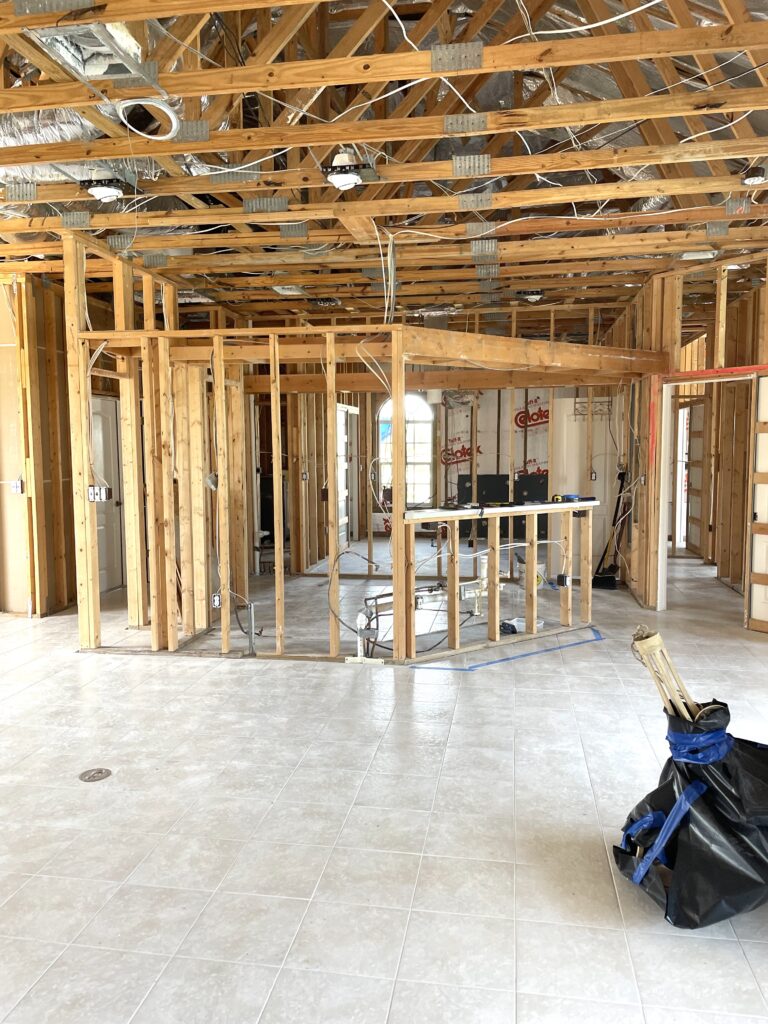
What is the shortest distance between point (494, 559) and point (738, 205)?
3102 mm

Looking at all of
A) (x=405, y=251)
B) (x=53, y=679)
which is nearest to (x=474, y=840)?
(x=53, y=679)

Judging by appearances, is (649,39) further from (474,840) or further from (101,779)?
(101,779)

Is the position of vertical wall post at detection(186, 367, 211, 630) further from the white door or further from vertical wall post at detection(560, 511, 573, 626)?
vertical wall post at detection(560, 511, 573, 626)

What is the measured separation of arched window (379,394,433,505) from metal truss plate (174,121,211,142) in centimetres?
909

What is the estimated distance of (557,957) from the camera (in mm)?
2332

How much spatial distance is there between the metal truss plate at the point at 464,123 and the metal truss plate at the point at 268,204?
154 centimetres

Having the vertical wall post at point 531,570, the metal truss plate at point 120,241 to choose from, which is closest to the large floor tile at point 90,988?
the vertical wall post at point 531,570

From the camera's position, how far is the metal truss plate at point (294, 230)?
5.76 meters

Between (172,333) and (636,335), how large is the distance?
16.4 ft

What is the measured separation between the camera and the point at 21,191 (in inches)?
194

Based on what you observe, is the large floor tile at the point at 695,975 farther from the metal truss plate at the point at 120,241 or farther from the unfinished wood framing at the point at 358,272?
the metal truss plate at the point at 120,241

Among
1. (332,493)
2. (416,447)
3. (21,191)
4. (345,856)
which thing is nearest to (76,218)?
(21,191)

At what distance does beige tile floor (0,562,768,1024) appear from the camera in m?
2.18

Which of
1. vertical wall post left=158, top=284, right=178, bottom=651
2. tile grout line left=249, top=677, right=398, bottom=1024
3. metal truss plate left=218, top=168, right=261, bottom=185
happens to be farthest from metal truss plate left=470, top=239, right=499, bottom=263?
tile grout line left=249, top=677, right=398, bottom=1024
